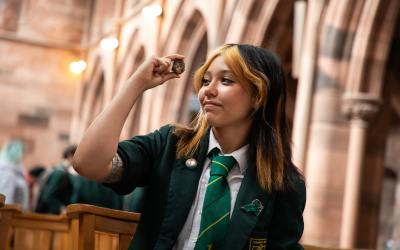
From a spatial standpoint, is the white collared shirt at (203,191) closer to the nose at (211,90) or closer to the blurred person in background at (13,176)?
the nose at (211,90)

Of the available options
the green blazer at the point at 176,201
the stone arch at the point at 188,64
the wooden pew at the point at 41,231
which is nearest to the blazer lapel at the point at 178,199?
A: the green blazer at the point at 176,201

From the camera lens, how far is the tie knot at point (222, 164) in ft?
5.41

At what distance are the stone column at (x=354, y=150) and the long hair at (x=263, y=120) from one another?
363cm

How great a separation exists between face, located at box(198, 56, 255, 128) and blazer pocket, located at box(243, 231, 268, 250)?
38 cm

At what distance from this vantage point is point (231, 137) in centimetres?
175

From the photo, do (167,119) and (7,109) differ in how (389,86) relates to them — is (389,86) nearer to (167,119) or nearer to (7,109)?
(167,119)

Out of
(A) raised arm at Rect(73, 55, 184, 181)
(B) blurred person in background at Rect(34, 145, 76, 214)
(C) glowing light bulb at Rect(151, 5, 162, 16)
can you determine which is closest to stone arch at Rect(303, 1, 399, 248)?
(B) blurred person in background at Rect(34, 145, 76, 214)

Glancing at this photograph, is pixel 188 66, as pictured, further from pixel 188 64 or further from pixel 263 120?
pixel 263 120

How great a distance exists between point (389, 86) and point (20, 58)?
12169 mm

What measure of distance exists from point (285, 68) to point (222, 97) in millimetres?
463

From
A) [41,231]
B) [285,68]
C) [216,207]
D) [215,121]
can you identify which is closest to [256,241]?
[216,207]

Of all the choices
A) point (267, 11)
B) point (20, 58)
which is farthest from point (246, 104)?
point (20, 58)

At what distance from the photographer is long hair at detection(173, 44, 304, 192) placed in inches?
65.7

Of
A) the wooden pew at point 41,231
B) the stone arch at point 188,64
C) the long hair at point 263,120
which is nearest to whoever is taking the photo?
the long hair at point 263,120
